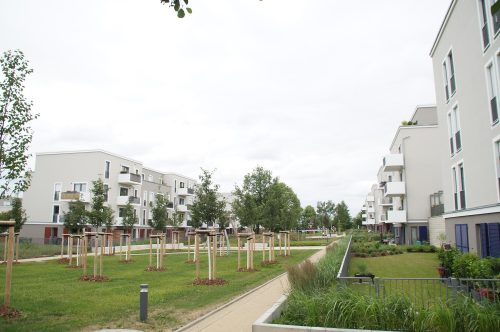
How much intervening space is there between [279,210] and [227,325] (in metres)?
39.6

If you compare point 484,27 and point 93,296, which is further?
point 484,27

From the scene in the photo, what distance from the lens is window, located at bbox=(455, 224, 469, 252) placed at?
64.2 feet

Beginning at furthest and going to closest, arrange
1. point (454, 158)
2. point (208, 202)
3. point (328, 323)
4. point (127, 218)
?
point (127, 218), point (208, 202), point (454, 158), point (328, 323)

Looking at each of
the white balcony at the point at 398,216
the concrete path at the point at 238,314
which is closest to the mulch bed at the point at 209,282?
the concrete path at the point at 238,314

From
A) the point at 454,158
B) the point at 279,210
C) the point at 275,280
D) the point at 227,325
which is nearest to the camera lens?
the point at 227,325

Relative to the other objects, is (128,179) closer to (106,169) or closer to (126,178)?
(126,178)

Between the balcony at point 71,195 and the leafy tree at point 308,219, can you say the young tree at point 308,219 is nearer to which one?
the leafy tree at point 308,219

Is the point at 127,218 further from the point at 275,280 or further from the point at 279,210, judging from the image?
the point at 275,280

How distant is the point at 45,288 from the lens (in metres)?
13.8

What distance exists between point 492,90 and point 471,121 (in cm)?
261

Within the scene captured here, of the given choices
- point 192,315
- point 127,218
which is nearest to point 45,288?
point 192,315

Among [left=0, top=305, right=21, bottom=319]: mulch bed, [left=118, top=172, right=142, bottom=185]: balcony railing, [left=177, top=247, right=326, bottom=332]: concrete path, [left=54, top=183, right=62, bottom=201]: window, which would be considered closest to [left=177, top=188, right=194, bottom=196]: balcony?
[left=118, top=172, right=142, bottom=185]: balcony railing

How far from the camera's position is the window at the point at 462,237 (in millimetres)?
19558

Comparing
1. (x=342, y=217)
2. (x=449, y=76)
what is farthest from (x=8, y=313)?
(x=342, y=217)
